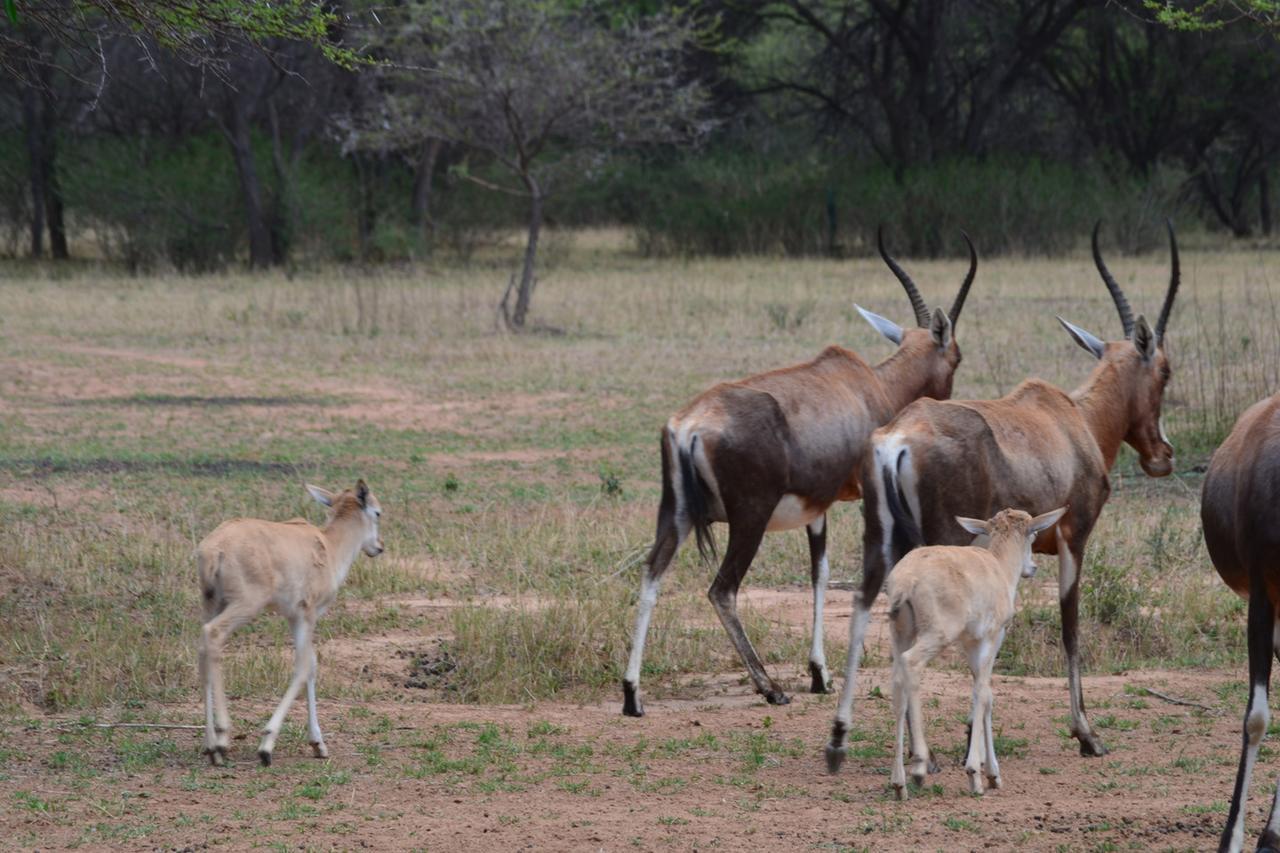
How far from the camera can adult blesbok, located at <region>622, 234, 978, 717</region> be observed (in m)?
6.74

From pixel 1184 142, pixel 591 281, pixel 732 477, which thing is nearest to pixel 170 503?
pixel 732 477

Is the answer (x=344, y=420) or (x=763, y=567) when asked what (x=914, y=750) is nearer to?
(x=763, y=567)

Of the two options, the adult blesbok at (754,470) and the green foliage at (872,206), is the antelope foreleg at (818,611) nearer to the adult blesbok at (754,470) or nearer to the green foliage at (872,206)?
the adult blesbok at (754,470)

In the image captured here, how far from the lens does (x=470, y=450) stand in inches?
496

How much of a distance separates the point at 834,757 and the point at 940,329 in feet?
9.21

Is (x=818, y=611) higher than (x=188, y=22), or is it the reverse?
(x=188, y=22)

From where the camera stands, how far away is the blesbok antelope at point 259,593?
5.50m

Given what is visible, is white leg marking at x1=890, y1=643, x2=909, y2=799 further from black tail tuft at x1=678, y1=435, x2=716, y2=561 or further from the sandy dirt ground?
black tail tuft at x1=678, y1=435, x2=716, y2=561

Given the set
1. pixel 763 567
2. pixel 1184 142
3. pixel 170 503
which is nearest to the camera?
pixel 763 567

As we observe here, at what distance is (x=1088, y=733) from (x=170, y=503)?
6.05 m

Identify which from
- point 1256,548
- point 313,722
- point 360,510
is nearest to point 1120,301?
point 1256,548

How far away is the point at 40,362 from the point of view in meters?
16.3

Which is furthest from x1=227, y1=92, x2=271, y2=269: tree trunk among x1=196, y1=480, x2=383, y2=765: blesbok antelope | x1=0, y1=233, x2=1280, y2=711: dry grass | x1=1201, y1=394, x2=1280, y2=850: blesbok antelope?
x1=1201, y1=394, x2=1280, y2=850: blesbok antelope

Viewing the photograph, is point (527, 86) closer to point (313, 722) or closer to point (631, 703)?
point (631, 703)
